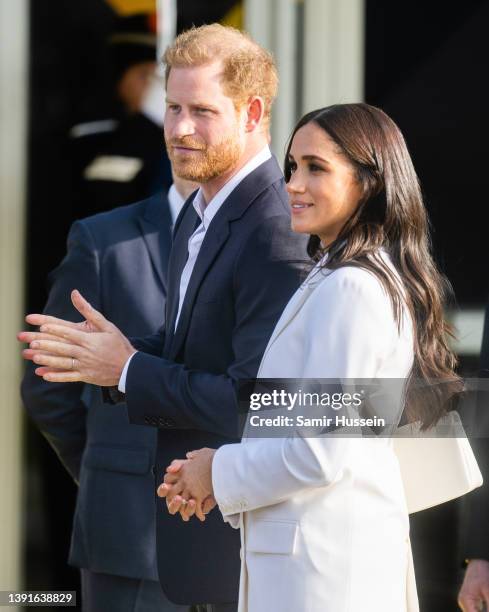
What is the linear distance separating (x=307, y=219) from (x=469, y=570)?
0.76 metres

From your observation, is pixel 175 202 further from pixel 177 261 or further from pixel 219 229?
pixel 219 229

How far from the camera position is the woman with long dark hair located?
79.3 inches

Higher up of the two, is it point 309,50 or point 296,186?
point 309,50

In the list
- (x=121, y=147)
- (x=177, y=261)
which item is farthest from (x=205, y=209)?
(x=121, y=147)

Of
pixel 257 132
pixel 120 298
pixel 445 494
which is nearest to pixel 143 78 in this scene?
pixel 120 298

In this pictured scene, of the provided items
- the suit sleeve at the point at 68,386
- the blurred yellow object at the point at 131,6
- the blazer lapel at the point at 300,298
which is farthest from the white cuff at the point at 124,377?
the blurred yellow object at the point at 131,6

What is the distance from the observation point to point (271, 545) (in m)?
2.08

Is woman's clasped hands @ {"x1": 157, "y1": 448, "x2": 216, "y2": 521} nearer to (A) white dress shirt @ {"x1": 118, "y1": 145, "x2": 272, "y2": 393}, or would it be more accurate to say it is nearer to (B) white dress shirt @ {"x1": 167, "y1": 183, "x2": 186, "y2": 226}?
(A) white dress shirt @ {"x1": 118, "y1": 145, "x2": 272, "y2": 393}

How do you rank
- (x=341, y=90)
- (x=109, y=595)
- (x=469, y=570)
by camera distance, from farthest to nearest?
(x=341, y=90) < (x=109, y=595) < (x=469, y=570)

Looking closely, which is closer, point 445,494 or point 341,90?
point 445,494

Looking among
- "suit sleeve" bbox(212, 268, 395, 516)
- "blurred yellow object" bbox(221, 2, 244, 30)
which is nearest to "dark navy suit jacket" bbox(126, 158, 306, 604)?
"suit sleeve" bbox(212, 268, 395, 516)

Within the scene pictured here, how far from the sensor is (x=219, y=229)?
2.56m

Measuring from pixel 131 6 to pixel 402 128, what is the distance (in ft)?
3.20

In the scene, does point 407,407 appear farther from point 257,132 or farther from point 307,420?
point 257,132
